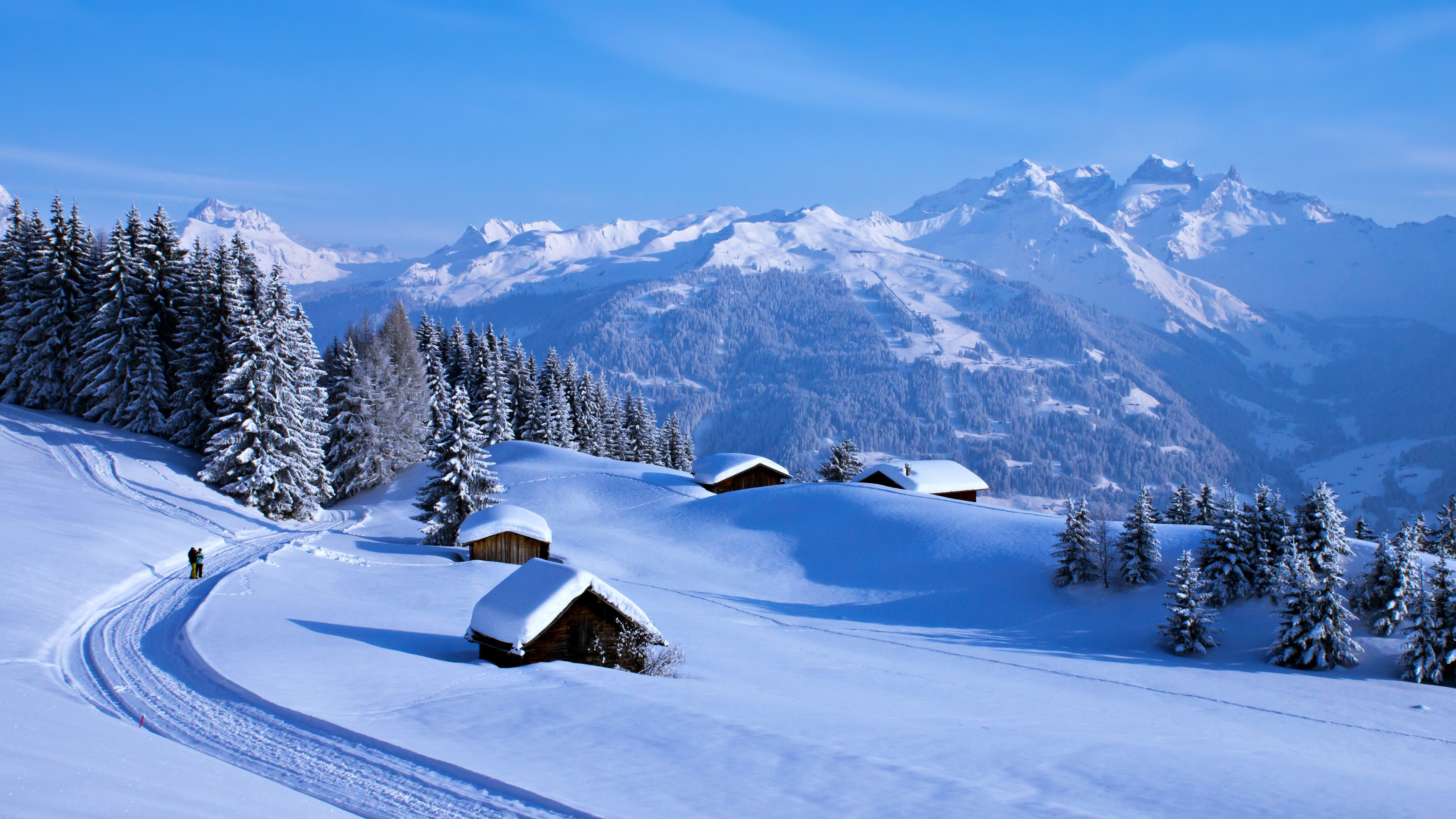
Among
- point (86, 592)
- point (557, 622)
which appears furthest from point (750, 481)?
point (86, 592)

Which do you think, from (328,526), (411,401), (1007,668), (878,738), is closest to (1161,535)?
(1007,668)

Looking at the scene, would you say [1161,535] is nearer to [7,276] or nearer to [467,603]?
[467,603]

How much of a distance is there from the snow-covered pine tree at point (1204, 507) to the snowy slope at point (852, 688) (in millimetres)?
13607

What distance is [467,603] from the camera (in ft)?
93.0

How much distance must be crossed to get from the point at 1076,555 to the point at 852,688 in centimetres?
1921

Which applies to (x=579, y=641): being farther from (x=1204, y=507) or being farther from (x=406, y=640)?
(x=1204, y=507)

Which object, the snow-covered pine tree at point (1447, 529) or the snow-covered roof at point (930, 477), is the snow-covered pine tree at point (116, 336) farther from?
the snow-covered pine tree at point (1447, 529)

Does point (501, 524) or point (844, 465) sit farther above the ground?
point (844, 465)

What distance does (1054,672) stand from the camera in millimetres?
26812

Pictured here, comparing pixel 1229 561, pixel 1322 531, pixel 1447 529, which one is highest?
pixel 1322 531

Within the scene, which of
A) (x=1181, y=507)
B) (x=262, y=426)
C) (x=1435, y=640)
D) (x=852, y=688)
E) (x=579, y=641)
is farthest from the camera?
(x=1181, y=507)

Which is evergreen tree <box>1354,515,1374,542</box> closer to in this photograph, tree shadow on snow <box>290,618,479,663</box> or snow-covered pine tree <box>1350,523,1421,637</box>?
snow-covered pine tree <box>1350,523,1421,637</box>

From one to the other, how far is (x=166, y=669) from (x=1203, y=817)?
61.7 feet

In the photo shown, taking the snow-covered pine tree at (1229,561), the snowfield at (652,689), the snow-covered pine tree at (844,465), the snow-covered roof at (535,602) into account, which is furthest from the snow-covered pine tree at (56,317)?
the snow-covered pine tree at (1229,561)
